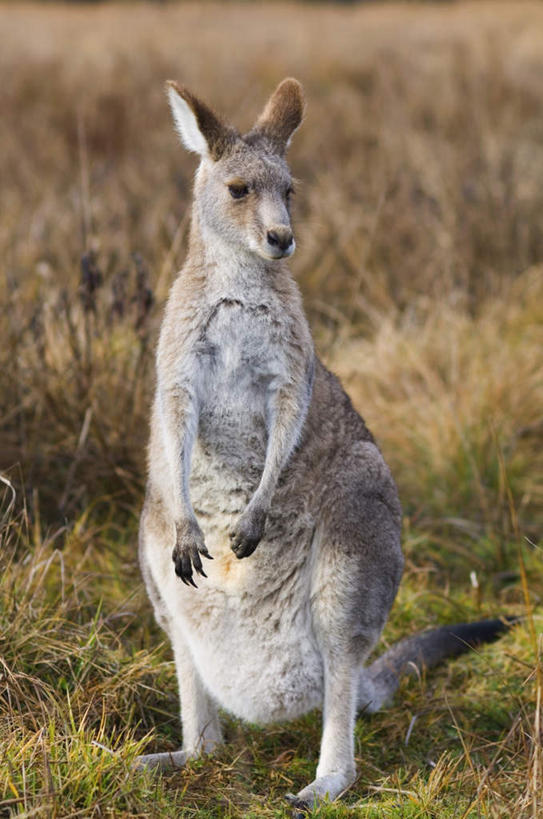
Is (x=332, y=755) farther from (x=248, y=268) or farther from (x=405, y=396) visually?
(x=405, y=396)

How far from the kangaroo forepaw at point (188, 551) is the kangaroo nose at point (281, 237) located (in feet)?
2.80

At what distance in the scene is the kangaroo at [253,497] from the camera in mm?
3336

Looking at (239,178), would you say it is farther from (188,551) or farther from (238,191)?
(188,551)

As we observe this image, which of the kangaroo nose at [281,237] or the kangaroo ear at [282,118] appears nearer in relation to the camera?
the kangaroo nose at [281,237]

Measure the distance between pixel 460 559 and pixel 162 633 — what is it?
144 centimetres

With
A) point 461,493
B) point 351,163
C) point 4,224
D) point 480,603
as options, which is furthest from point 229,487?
point 351,163

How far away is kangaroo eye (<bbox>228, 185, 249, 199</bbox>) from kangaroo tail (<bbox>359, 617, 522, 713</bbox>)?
168 cm

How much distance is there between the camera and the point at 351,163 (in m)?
9.41

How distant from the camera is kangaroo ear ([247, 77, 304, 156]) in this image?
142 inches

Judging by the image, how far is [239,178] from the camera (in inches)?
134

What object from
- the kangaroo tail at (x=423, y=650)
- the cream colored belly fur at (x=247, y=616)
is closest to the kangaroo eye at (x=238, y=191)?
the cream colored belly fur at (x=247, y=616)

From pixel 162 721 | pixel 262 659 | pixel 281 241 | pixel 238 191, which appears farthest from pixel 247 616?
pixel 238 191

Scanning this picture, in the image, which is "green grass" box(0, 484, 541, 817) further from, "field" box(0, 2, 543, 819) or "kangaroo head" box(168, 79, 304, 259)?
"kangaroo head" box(168, 79, 304, 259)

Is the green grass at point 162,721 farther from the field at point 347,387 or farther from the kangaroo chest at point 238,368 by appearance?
the kangaroo chest at point 238,368
